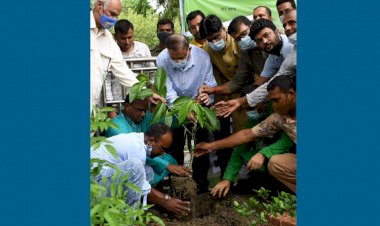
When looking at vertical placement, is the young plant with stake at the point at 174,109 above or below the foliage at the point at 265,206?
above

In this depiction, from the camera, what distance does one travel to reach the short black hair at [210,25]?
5.47 m

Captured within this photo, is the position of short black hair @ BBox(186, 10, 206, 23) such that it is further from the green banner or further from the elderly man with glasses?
the elderly man with glasses

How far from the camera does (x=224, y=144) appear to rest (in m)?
5.39

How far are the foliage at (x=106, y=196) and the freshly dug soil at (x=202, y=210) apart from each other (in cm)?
69

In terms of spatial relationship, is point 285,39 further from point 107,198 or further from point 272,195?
point 107,198

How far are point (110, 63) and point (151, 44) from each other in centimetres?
35

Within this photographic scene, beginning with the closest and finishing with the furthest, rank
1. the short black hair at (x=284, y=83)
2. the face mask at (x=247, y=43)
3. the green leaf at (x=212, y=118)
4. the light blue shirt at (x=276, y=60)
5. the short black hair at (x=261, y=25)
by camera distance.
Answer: the short black hair at (x=284, y=83) → the light blue shirt at (x=276, y=60) → the short black hair at (x=261, y=25) → the green leaf at (x=212, y=118) → the face mask at (x=247, y=43)

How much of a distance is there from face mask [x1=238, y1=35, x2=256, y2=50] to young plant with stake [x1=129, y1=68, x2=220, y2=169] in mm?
498

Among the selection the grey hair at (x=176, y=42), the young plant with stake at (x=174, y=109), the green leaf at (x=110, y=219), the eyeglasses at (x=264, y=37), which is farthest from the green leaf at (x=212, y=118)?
the green leaf at (x=110, y=219)

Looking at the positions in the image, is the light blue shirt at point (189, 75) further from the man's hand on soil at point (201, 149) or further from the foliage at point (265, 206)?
the foliage at point (265, 206)

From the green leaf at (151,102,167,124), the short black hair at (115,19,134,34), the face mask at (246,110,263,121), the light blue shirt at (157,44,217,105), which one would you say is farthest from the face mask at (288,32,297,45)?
the short black hair at (115,19,134,34)

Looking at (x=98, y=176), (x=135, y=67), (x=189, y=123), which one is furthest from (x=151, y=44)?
(x=98, y=176)

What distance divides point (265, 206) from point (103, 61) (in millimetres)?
1404

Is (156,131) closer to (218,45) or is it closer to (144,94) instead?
(144,94)
